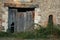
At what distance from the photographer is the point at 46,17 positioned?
15023 mm

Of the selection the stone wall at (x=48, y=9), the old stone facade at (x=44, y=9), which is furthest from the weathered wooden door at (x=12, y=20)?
the stone wall at (x=48, y=9)

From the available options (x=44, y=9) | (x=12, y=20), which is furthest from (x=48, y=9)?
(x=12, y=20)

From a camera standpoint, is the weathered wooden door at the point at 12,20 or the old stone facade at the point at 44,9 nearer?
the old stone facade at the point at 44,9

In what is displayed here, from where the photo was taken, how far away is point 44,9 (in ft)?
49.2

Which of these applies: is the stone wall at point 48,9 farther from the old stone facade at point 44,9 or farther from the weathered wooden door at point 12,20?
the weathered wooden door at point 12,20

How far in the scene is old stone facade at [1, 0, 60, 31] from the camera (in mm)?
14992

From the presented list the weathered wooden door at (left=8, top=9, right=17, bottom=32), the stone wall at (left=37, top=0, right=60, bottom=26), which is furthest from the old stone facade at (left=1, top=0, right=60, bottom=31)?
the weathered wooden door at (left=8, top=9, right=17, bottom=32)

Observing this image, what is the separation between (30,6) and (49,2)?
1.14 m

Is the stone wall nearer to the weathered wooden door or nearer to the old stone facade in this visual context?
the old stone facade

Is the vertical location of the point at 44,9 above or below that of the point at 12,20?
above

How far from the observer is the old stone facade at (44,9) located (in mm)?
14992

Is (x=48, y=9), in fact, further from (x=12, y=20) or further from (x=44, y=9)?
(x=12, y=20)

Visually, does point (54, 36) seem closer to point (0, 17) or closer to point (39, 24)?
point (39, 24)

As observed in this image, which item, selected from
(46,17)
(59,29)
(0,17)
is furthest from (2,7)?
(59,29)
